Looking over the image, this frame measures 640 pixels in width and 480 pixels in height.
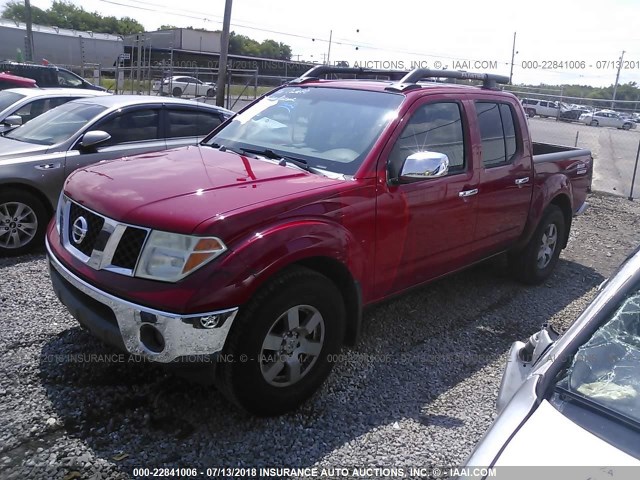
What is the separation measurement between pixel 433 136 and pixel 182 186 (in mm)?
1930

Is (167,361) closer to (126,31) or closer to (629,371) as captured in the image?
(629,371)

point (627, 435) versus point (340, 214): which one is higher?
point (340, 214)

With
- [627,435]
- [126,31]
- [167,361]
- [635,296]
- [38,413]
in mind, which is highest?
[126,31]

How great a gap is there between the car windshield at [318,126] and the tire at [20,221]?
247 cm

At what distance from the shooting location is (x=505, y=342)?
14.8ft

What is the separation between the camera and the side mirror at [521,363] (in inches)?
88.0

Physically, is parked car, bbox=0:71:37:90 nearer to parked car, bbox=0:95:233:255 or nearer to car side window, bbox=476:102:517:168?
parked car, bbox=0:95:233:255

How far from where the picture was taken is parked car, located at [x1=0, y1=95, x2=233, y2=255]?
5.60 meters

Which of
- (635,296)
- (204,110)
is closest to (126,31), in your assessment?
(204,110)

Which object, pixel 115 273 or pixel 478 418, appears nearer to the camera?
pixel 115 273

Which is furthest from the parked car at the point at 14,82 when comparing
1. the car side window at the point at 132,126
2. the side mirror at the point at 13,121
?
the car side window at the point at 132,126

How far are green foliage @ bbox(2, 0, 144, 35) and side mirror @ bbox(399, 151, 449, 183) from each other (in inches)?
3613

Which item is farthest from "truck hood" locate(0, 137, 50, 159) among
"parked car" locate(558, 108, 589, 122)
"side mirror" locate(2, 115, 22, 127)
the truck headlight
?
"parked car" locate(558, 108, 589, 122)

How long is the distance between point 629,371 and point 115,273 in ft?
7.72
